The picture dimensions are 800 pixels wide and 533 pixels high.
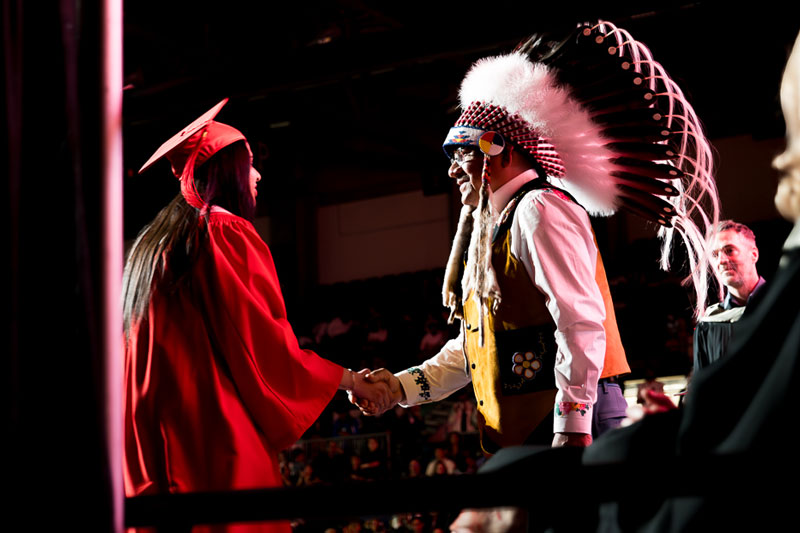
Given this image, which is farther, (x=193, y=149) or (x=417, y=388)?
(x=417, y=388)

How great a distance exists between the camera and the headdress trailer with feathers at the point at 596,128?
98.5 inches

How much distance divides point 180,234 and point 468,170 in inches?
32.6

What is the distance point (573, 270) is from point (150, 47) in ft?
23.0

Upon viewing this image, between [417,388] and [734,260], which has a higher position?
[734,260]

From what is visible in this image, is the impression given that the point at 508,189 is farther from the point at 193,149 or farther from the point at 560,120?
Result: the point at 193,149

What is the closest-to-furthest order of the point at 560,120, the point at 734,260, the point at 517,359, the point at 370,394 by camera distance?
1. the point at 517,359
2. the point at 560,120
3. the point at 370,394
4. the point at 734,260

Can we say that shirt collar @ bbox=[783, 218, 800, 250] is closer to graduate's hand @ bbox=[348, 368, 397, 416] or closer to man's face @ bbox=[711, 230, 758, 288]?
graduate's hand @ bbox=[348, 368, 397, 416]

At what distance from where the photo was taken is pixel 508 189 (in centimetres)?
257

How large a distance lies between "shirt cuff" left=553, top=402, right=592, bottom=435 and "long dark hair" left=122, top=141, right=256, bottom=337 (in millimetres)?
1069

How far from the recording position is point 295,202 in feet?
35.2

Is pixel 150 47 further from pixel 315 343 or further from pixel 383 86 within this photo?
pixel 315 343

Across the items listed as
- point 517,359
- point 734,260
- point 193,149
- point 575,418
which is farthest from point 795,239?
point 734,260

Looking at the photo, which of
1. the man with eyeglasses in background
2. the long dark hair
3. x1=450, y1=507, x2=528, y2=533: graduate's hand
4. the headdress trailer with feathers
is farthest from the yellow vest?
the man with eyeglasses in background

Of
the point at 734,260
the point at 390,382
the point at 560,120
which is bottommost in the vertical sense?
the point at 390,382
